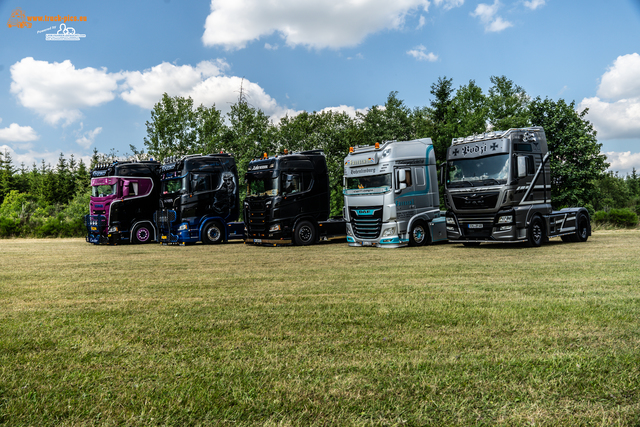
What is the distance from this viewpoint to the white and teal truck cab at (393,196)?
15.7 m

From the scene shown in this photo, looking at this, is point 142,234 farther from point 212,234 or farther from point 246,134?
point 246,134

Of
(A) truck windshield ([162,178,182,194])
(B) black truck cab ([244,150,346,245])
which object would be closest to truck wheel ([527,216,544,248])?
(B) black truck cab ([244,150,346,245])

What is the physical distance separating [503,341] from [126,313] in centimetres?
420

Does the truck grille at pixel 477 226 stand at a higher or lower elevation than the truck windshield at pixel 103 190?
lower

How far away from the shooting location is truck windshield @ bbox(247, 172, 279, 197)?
1773cm

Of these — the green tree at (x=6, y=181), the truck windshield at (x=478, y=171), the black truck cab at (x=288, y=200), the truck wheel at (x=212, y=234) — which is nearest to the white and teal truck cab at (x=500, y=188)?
the truck windshield at (x=478, y=171)

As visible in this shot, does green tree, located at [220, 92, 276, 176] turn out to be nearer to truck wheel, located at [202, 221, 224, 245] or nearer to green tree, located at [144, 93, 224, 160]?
green tree, located at [144, 93, 224, 160]

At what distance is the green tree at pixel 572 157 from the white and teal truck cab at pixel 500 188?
764 inches

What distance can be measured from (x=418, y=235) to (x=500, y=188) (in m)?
3.58

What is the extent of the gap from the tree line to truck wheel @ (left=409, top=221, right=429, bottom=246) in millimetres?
16695

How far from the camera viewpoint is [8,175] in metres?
70.5

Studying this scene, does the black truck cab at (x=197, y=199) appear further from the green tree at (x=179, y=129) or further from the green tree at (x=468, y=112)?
the green tree at (x=468, y=112)

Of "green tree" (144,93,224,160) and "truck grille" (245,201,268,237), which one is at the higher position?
"green tree" (144,93,224,160)

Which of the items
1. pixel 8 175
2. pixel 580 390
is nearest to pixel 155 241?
pixel 580 390
